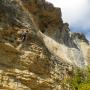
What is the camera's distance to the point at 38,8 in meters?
34.9

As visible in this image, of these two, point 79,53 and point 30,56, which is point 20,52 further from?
point 79,53

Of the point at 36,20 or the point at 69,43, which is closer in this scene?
the point at 36,20

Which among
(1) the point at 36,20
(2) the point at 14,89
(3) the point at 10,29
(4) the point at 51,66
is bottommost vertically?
(2) the point at 14,89

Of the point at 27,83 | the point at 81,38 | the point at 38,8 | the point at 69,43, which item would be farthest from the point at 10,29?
the point at 81,38

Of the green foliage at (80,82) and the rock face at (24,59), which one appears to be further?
the rock face at (24,59)

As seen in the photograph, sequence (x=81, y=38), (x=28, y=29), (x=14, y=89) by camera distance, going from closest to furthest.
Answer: (x=14, y=89) → (x=28, y=29) → (x=81, y=38)

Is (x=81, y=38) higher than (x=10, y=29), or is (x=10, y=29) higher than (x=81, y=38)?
(x=81, y=38)

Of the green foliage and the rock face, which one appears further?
the rock face

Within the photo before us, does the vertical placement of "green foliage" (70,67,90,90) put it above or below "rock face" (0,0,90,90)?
below

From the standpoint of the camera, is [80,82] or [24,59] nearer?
[80,82]

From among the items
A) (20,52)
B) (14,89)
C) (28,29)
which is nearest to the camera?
(14,89)

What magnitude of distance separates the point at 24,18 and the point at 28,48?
2492 mm

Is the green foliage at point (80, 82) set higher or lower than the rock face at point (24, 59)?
lower

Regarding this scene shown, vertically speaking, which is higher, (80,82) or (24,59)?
(24,59)
